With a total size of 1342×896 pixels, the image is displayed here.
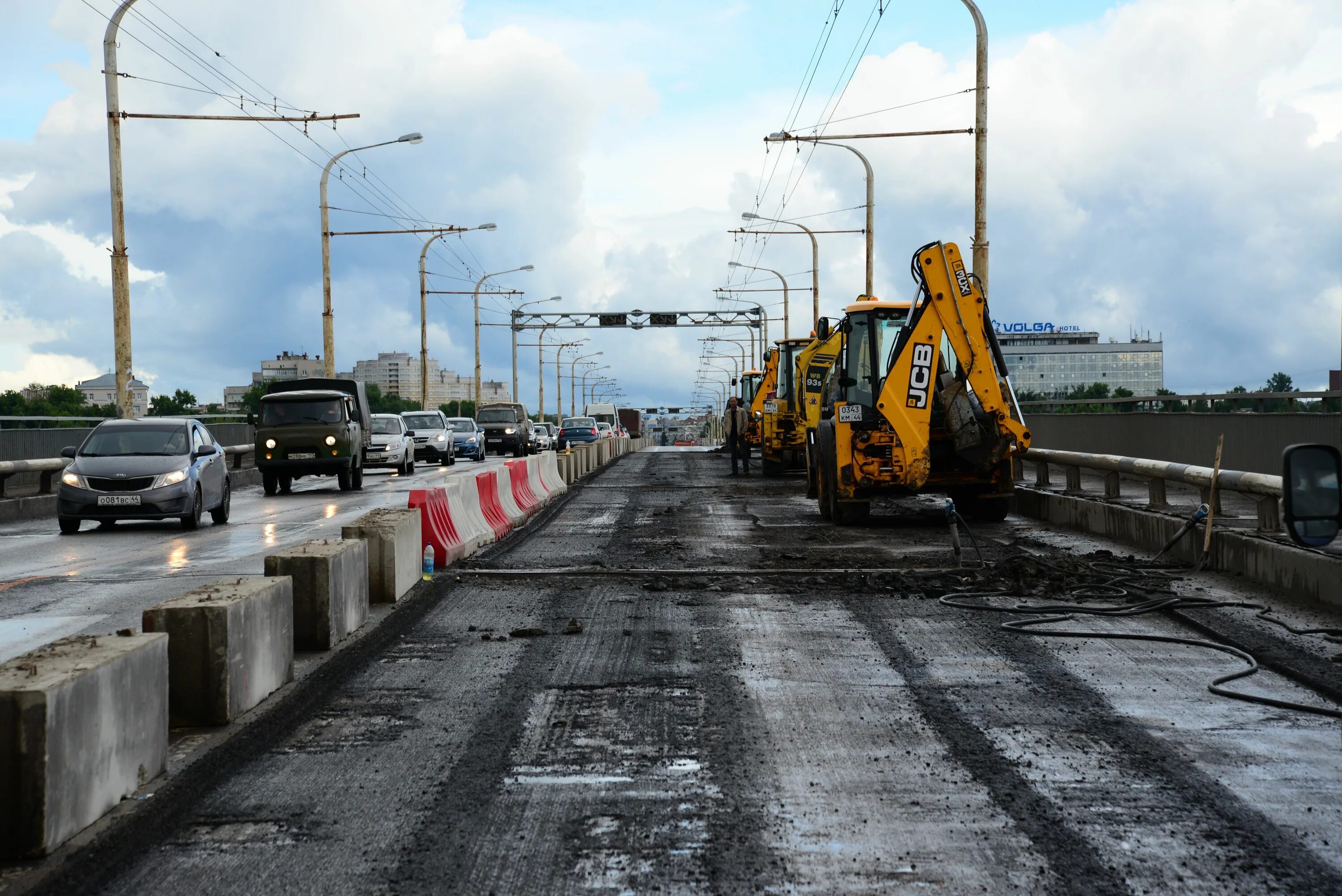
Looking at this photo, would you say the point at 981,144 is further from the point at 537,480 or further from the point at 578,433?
the point at 578,433

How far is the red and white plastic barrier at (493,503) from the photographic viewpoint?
52.3ft

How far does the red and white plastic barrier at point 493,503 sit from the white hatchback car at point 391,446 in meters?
19.4

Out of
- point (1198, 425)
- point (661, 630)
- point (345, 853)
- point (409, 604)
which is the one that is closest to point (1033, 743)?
point (345, 853)

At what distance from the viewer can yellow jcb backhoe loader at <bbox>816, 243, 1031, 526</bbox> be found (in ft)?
54.3

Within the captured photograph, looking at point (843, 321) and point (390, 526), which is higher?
point (843, 321)

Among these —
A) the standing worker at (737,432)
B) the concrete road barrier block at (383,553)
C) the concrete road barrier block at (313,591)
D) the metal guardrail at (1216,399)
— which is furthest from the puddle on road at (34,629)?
the standing worker at (737,432)

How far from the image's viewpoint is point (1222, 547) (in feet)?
39.4

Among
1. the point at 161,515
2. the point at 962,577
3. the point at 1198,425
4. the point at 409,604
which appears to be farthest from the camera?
the point at 1198,425

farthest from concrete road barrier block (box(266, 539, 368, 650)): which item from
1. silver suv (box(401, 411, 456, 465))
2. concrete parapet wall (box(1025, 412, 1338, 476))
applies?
silver suv (box(401, 411, 456, 465))

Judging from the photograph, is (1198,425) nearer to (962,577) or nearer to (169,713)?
(962,577)

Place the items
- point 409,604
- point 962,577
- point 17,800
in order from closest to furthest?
1. point 17,800
2. point 409,604
3. point 962,577

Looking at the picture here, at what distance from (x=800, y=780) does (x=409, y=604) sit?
534 cm

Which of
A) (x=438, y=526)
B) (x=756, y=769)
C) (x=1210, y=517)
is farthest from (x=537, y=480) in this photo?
(x=756, y=769)

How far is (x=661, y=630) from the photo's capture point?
8.91 metres
